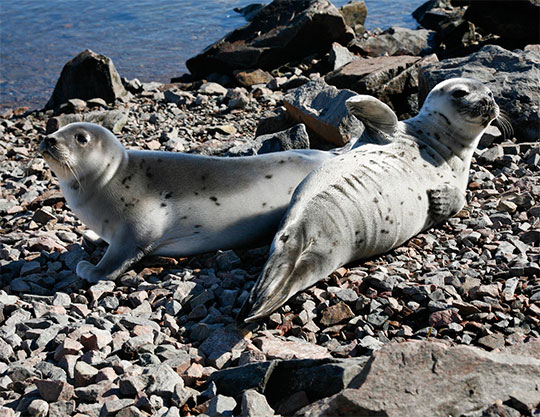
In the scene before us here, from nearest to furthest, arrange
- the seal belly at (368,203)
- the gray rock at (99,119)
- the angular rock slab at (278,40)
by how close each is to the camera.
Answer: the seal belly at (368,203) < the gray rock at (99,119) < the angular rock slab at (278,40)

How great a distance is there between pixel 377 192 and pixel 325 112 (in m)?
2.25

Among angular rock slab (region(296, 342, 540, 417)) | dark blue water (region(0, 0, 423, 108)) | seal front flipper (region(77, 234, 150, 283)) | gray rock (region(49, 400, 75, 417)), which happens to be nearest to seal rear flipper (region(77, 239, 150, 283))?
seal front flipper (region(77, 234, 150, 283))

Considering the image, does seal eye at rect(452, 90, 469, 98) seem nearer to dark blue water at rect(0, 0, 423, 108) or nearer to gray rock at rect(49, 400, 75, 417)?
gray rock at rect(49, 400, 75, 417)

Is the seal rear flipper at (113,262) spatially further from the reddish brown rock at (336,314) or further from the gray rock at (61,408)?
the gray rock at (61,408)

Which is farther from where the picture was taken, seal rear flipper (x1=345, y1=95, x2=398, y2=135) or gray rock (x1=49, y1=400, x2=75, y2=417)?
seal rear flipper (x1=345, y1=95, x2=398, y2=135)

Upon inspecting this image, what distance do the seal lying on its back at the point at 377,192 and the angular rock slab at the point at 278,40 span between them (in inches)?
246

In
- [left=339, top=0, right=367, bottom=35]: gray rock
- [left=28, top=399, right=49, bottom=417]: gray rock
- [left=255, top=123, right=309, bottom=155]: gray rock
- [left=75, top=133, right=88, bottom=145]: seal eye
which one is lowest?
[left=339, top=0, right=367, bottom=35]: gray rock

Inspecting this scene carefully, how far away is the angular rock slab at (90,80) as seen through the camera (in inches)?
399

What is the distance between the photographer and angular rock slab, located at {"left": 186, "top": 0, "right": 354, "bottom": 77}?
1133 cm

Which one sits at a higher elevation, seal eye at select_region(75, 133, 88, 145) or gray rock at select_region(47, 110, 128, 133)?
seal eye at select_region(75, 133, 88, 145)

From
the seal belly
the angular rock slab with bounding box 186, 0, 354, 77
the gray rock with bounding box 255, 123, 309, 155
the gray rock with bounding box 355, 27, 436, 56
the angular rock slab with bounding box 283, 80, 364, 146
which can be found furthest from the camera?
the gray rock with bounding box 355, 27, 436, 56

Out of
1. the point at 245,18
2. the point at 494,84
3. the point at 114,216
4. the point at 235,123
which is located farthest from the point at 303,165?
the point at 245,18

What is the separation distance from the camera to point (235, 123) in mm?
8422

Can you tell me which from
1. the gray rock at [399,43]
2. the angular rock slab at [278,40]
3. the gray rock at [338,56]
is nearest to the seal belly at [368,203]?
the gray rock at [338,56]
